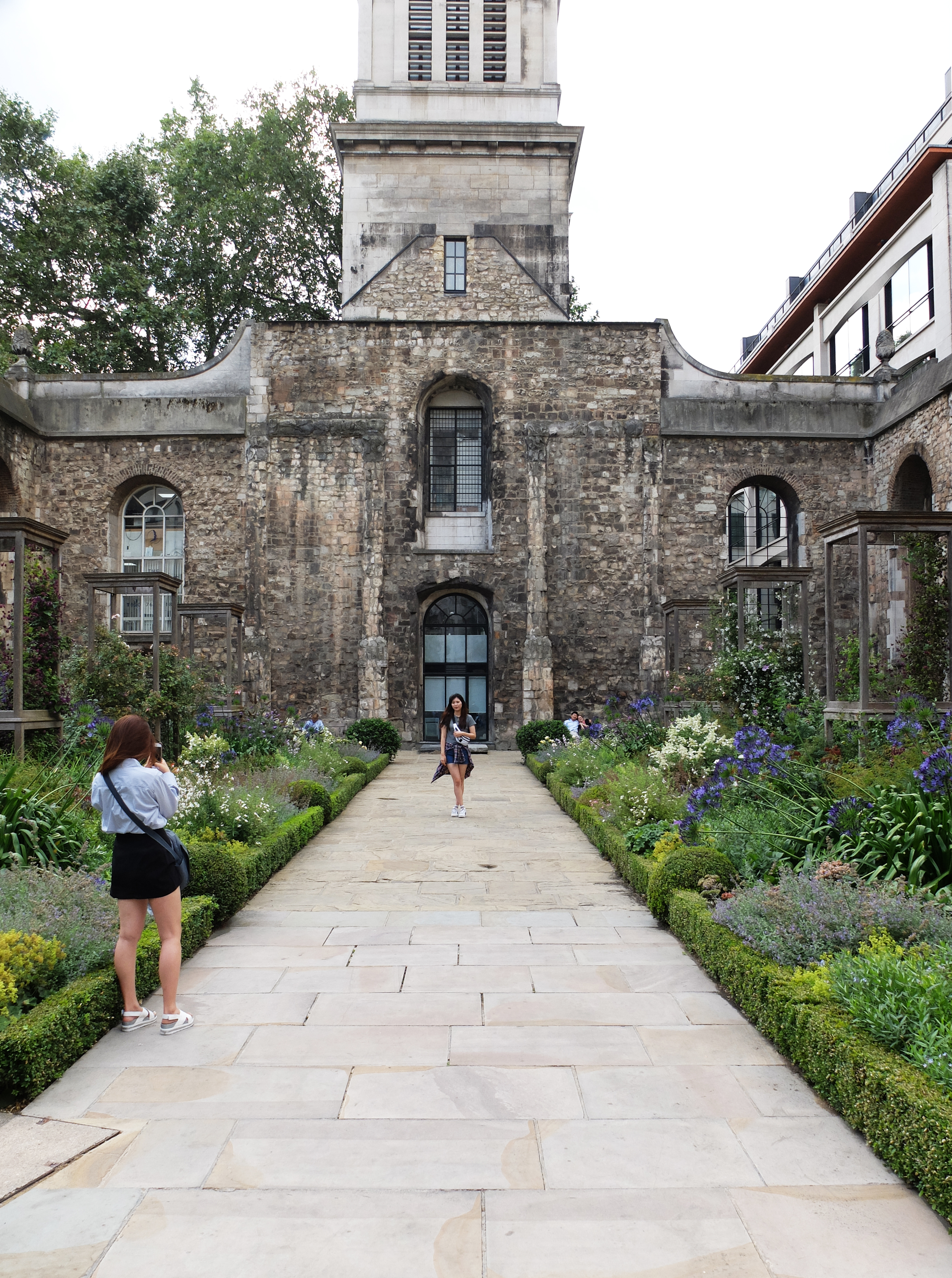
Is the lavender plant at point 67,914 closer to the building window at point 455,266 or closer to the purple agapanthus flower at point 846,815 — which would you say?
the purple agapanthus flower at point 846,815

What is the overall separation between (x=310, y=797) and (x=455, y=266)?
50.8 ft

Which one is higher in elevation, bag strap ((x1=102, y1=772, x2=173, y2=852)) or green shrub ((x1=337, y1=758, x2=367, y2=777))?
bag strap ((x1=102, y1=772, x2=173, y2=852))

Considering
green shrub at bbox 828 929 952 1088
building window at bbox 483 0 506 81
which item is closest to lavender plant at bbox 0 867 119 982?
green shrub at bbox 828 929 952 1088

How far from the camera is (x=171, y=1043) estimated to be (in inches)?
152

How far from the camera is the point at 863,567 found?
923cm

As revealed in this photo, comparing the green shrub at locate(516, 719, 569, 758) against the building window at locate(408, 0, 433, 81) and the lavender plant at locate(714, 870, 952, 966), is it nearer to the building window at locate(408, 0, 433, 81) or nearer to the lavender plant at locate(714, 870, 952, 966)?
the lavender plant at locate(714, 870, 952, 966)

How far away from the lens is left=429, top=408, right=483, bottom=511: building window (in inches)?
796

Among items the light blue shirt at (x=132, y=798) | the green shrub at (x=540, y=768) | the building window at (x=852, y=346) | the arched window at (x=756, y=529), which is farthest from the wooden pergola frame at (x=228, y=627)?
the building window at (x=852, y=346)

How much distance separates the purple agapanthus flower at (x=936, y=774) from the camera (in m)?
5.12

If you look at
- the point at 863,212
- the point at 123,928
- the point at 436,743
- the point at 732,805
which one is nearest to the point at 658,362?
the point at 436,743

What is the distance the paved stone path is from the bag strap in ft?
2.69

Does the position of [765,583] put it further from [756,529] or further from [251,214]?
[251,214]

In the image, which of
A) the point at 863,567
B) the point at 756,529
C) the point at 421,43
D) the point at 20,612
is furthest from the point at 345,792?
the point at 756,529

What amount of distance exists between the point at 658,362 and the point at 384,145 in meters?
8.58
